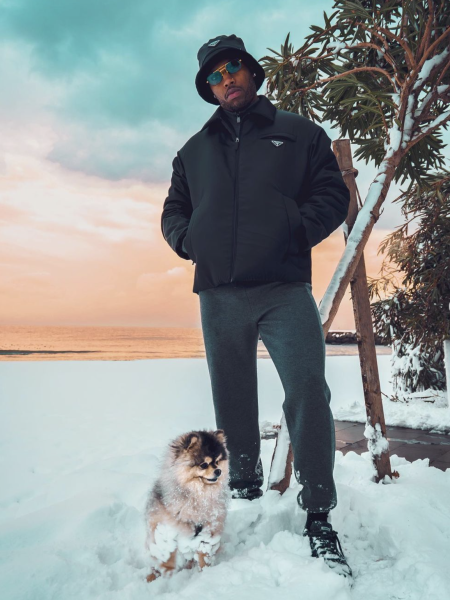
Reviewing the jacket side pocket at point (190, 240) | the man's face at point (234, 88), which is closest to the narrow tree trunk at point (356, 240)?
the jacket side pocket at point (190, 240)

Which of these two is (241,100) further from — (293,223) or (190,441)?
(190,441)

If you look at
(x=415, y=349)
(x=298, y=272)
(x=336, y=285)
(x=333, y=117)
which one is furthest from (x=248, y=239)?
(x=415, y=349)

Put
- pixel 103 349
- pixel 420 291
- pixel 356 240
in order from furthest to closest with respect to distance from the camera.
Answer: pixel 103 349 < pixel 420 291 < pixel 356 240

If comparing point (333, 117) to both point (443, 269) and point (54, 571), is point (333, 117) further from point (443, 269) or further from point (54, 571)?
point (54, 571)

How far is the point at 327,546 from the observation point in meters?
1.66

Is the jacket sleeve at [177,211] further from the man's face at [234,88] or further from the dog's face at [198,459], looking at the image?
the dog's face at [198,459]

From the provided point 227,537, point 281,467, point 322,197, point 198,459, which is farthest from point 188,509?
point 322,197

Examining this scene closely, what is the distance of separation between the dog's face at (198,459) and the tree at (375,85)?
1.03m

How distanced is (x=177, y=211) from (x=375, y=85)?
227cm

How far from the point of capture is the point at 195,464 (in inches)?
61.7

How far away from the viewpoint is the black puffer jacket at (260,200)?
1.83m

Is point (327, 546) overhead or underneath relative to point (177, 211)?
underneath

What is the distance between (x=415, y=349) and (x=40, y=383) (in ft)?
23.1

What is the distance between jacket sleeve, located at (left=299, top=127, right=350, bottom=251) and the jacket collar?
252 mm
